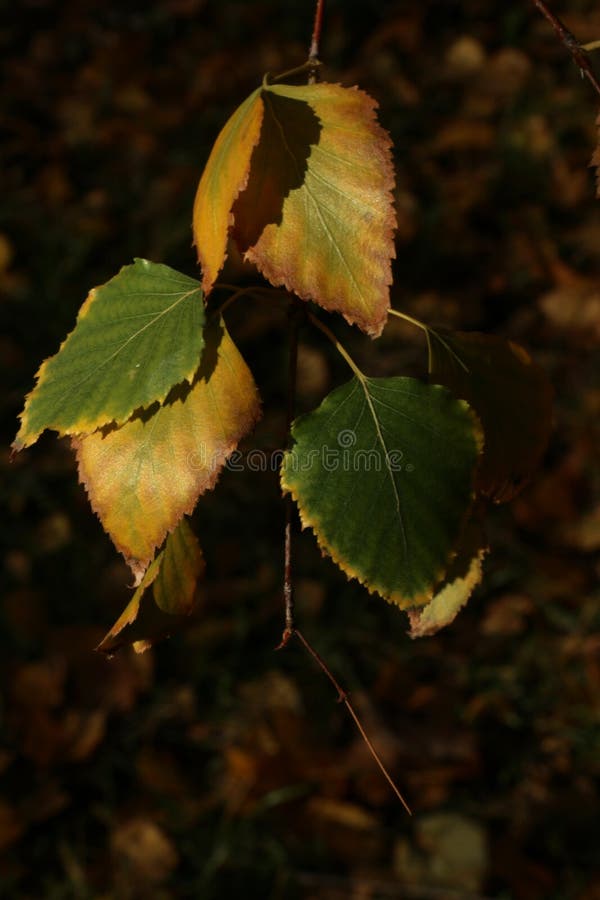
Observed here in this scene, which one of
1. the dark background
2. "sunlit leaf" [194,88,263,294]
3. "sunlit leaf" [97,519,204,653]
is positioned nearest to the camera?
"sunlit leaf" [194,88,263,294]

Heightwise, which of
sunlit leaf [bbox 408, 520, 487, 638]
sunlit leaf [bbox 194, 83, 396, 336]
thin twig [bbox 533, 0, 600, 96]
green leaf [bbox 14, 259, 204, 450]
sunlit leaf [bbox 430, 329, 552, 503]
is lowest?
sunlit leaf [bbox 408, 520, 487, 638]

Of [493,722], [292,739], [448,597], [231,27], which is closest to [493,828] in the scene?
[493,722]

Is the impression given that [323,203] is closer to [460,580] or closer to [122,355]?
[122,355]

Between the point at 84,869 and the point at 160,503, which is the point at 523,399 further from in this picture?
the point at 84,869

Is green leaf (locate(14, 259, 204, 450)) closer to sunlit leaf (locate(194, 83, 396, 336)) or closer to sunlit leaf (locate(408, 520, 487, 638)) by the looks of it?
sunlit leaf (locate(194, 83, 396, 336))

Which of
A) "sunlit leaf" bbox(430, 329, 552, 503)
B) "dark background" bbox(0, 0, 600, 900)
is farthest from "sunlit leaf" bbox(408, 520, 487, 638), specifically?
"dark background" bbox(0, 0, 600, 900)

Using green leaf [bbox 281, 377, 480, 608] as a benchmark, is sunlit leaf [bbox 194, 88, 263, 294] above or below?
above

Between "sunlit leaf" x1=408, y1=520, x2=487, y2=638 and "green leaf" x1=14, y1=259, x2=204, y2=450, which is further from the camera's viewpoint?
"sunlit leaf" x1=408, y1=520, x2=487, y2=638
